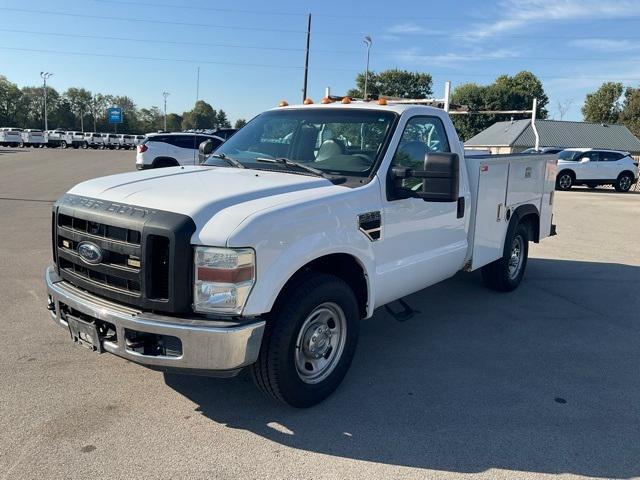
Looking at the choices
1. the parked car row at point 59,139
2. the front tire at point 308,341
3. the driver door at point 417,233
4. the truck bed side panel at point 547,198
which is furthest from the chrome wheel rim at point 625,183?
the parked car row at point 59,139

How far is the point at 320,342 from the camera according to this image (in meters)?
3.71

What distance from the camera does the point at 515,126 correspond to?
59094 millimetres

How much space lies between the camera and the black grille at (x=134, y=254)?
2986mm

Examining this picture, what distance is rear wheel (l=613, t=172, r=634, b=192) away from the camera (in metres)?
24.6

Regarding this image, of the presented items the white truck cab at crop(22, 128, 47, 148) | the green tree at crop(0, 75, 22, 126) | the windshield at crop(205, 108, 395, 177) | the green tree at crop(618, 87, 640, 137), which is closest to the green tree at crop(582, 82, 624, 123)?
the green tree at crop(618, 87, 640, 137)

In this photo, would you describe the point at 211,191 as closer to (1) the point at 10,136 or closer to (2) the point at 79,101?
(1) the point at 10,136

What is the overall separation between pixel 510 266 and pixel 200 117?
109 meters

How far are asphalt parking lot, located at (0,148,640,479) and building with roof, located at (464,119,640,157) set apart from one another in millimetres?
52420

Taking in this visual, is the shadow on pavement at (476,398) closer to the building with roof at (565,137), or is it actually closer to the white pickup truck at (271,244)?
the white pickup truck at (271,244)

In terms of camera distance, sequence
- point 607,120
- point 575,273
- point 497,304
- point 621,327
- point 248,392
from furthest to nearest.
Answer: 1. point 607,120
2. point 575,273
3. point 497,304
4. point 621,327
5. point 248,392

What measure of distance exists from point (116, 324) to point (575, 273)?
6.74 meters

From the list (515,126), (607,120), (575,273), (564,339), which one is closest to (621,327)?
(564,339)

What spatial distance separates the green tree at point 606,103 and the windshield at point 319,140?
8684 centimetres

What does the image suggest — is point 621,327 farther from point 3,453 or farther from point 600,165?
point 600,165
